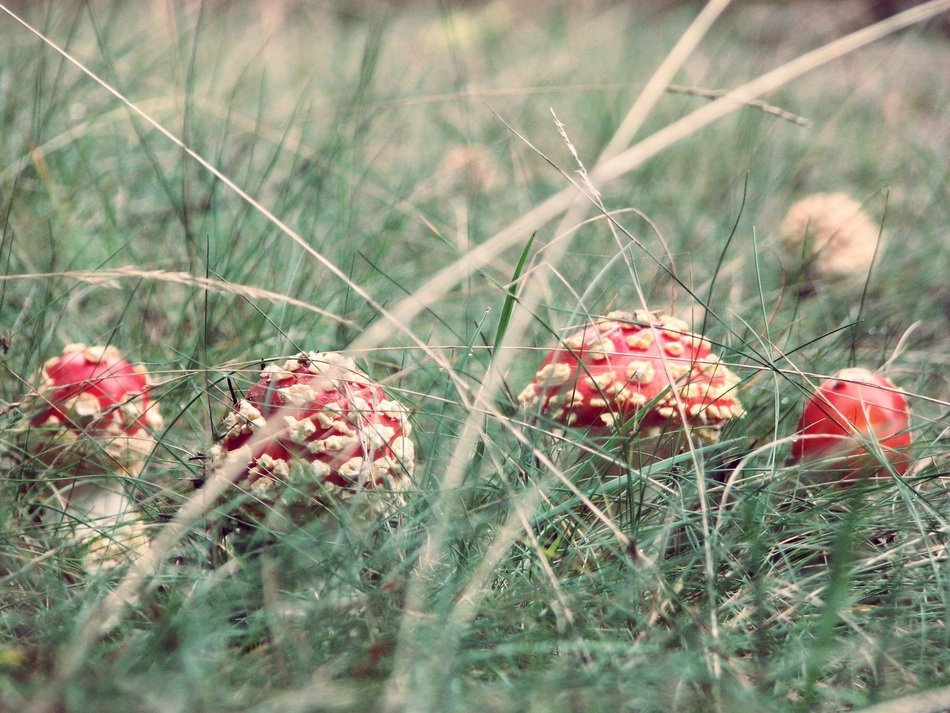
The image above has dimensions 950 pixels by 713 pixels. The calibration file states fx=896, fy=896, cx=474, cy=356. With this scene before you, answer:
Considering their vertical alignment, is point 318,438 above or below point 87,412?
above

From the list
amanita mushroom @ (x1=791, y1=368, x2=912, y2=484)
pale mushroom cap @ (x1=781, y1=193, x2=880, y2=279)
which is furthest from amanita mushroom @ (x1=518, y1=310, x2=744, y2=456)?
pale mushroom cap @ (x1=781, y1=193, x2=880, y2=279)

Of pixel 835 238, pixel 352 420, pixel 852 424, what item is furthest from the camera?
pixel 835 238

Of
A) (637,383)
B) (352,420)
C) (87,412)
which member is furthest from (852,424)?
(87,412)

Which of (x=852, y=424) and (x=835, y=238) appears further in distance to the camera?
(x=835, y=238)

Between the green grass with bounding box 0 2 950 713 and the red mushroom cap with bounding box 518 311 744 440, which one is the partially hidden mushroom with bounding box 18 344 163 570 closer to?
the green grass with bounding box 0 2 950 713

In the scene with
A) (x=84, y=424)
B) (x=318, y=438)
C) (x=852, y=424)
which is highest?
(x=852, y=424)

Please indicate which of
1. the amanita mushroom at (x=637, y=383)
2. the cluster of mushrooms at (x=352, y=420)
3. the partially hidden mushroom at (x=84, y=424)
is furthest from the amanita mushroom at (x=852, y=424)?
the partially hidden mushroom at (x=84, y=424)

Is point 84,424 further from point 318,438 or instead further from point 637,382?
point 637,382
